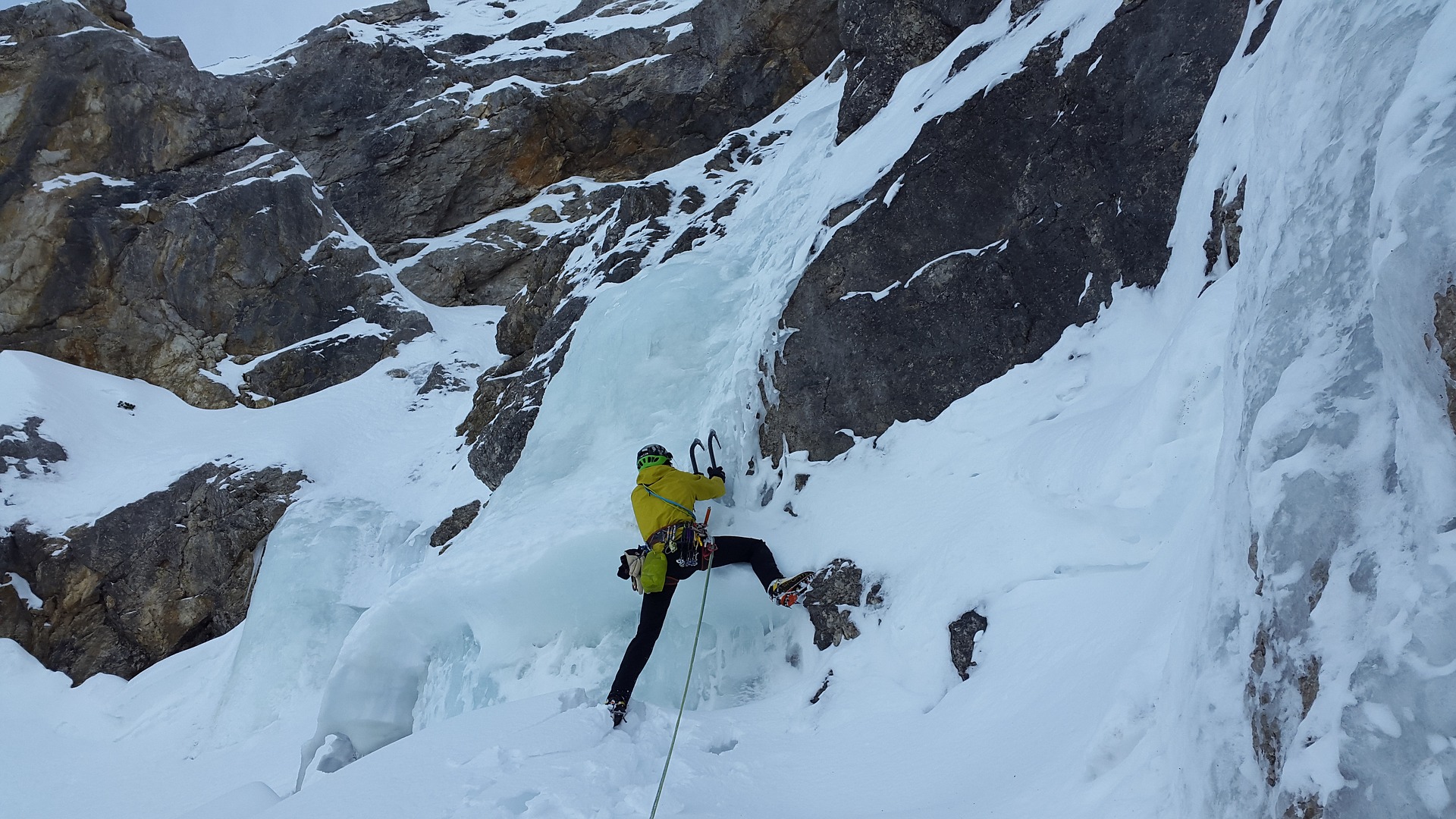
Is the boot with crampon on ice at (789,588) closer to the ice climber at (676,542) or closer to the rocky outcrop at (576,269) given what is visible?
the ice climber at (676,542)

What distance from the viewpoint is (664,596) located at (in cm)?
484

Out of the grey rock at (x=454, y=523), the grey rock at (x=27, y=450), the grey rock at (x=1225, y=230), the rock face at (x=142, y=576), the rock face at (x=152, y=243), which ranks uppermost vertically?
the grey rock at (x=1225, y=230)

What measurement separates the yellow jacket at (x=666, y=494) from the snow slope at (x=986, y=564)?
0.49 m

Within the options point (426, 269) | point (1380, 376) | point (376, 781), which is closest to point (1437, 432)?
point (1380, 376)

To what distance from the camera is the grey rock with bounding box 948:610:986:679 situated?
390 cm

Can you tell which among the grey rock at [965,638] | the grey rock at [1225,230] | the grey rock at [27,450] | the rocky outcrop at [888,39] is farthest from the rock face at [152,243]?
the grey rock at [1225,230]

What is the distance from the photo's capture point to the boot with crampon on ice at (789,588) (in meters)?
5.03

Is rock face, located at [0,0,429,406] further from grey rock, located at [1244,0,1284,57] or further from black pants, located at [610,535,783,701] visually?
grey rock, located at [1244,0,1284,57]

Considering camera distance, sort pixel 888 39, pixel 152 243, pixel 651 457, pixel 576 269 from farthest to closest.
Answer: pixel 152 243 < pixel 576 269 < pixel 888 39 < pixel 651 457

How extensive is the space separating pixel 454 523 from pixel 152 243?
12.9 meters

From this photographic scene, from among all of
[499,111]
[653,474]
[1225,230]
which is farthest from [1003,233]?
[499,111]

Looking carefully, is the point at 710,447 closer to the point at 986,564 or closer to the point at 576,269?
the point at 986,564

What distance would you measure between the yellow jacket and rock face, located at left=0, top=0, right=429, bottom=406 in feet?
45.1

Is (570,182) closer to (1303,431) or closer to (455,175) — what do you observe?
(455,175)
